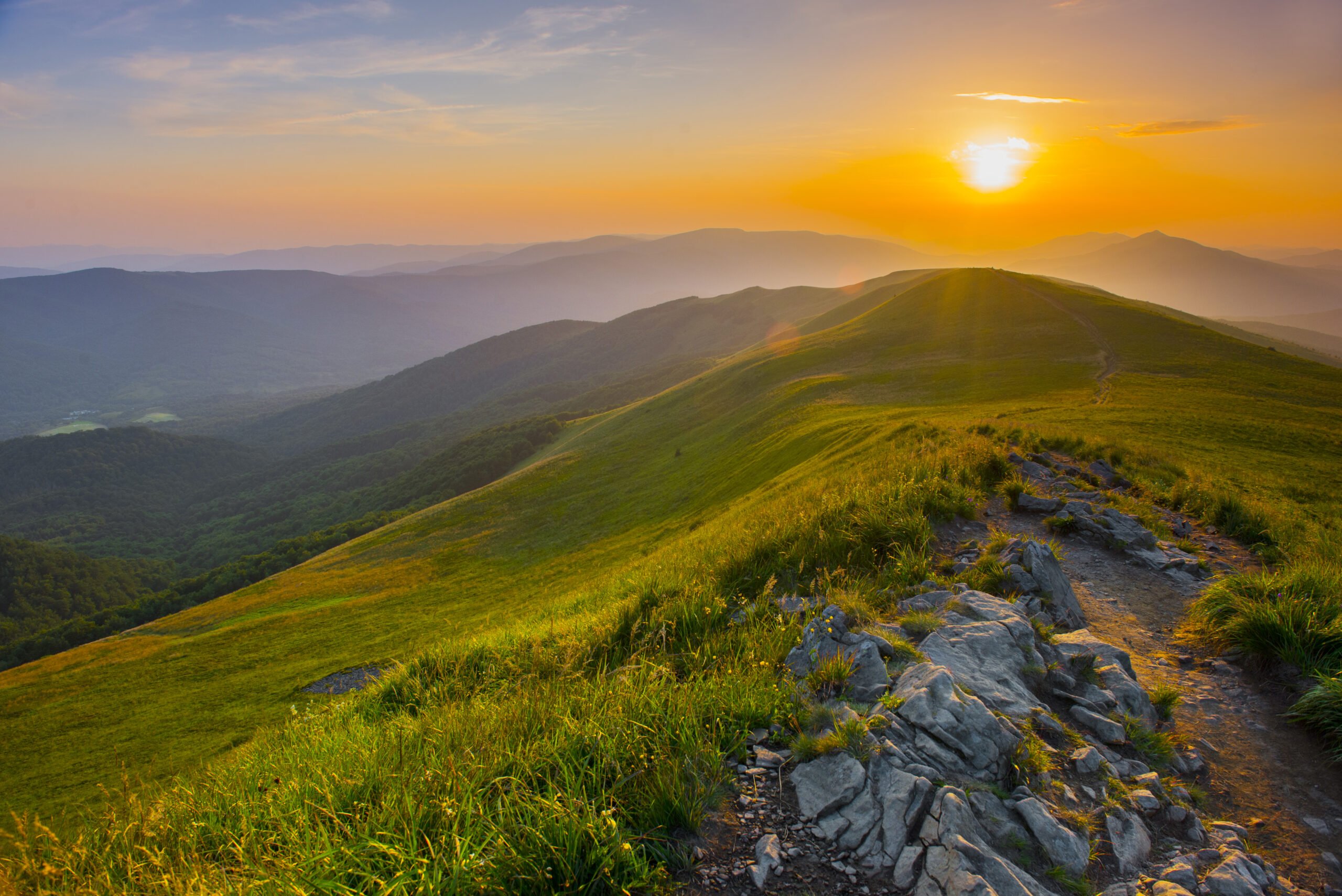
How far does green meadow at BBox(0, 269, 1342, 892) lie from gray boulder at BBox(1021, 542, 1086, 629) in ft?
4.52

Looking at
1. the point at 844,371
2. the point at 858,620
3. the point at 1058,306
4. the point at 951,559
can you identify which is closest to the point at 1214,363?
the point at 1058,306

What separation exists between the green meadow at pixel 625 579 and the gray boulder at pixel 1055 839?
1856mm

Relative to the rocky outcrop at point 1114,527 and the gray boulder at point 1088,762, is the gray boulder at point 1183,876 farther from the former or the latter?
the rocky outcrop at point 1114,527

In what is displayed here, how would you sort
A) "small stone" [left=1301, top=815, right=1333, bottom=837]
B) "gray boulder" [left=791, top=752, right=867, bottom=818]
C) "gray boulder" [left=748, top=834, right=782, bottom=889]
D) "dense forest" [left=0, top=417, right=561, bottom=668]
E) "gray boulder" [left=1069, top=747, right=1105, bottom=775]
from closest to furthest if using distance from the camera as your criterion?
"gray boulder" [left=748, top=834, right=782, bottom=889]
"gray boulder" [left=791, top=752, right=867, bottom=818]
"small stone" [left=1301, top=815, right=1333, bottom=837]
"gray boulder" [left=1069, top=747, right=1105, bottom=775]
"dense forest" [left=0, top=417, right=561, bottom=668]

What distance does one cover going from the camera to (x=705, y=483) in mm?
40031

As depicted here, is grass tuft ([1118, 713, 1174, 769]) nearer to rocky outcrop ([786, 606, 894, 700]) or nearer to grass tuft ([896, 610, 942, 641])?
grass tuft ([896, 610, 942, 641])

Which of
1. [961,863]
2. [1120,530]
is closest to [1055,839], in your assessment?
[961,863]

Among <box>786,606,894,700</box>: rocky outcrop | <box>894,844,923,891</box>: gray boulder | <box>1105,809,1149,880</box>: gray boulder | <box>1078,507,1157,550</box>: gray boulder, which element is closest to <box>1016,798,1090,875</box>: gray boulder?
<box>1105,809,1149,880</box>: gray boulder

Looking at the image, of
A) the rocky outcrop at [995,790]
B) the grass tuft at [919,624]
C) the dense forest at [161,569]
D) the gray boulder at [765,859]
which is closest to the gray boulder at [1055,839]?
the rocky outcrop at [995,790]

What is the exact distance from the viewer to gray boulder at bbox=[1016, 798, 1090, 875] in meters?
3.74

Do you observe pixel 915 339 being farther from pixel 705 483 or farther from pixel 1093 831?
pixel 1093 831

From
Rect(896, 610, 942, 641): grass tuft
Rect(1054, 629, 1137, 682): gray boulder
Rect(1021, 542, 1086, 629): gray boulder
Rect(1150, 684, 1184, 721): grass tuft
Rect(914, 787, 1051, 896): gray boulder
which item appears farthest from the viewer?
Rect(1021, 542, 1086, 629): gray boulder

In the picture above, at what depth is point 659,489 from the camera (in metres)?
45.3

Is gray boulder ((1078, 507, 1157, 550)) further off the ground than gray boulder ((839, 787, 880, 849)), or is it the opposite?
gray boulder ((1078, 507, 1157, 550))
